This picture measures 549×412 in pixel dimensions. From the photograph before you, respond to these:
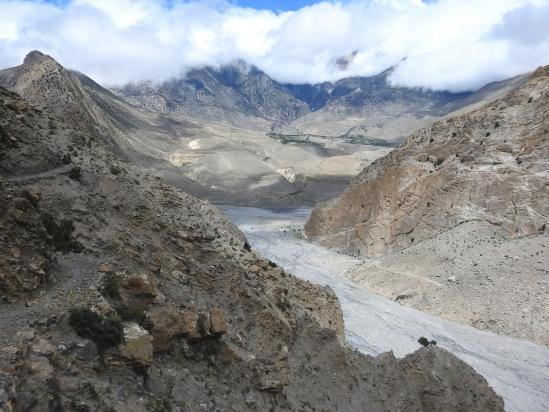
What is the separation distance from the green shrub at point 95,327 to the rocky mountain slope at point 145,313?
0.03 meters

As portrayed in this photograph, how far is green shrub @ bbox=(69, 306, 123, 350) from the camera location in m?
10.1

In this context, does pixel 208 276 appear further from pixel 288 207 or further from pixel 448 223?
pixel 288 207

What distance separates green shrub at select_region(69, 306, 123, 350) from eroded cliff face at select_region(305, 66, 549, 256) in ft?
137

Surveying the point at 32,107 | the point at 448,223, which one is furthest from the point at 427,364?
the point at 448,223

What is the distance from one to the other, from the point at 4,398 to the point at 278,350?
1038cm

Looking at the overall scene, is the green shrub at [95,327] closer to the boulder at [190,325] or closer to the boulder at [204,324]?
the boulder at [190,325]

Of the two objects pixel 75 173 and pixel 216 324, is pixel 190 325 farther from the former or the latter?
pixel 75 173

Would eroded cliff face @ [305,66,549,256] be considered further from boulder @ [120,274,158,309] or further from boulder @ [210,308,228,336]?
boulder @ [120,274,158,309]

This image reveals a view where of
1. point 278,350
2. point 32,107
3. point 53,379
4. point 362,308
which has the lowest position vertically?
point 362,308

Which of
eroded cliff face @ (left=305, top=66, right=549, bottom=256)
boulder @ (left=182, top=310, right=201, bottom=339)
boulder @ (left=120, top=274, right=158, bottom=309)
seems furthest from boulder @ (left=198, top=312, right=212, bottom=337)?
eroded cliff face @ (left=305, top=66, right=549, bottom=256)

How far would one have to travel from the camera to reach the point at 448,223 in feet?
164

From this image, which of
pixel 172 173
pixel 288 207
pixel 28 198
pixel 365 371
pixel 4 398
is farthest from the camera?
pixel 172 173

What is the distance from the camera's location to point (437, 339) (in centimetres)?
3688

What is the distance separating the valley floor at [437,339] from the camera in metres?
30.5
